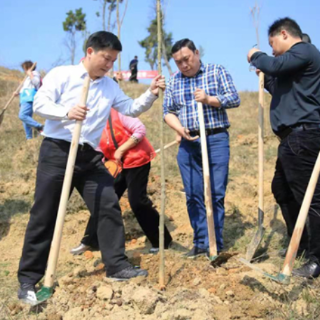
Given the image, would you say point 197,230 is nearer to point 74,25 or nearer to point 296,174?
point 296,174

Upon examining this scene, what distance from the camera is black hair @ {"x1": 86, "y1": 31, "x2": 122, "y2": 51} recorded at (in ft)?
10.6

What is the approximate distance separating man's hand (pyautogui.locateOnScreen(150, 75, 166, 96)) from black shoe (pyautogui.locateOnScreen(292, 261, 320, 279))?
5.71 ft

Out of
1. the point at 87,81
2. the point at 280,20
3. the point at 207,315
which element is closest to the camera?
the point at 207,315

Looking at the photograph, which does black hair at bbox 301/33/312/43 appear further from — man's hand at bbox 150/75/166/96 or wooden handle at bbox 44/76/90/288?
wooden handle at bbox 44/76/90/288

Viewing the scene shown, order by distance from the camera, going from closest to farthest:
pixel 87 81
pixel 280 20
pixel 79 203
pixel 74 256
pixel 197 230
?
1. pixel 87 81
2. pixel 280 20
3. pixel 197 230
4. pixel 74 256
5. pixel 79 203

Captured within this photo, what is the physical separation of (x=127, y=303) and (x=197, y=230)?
4.37 feet

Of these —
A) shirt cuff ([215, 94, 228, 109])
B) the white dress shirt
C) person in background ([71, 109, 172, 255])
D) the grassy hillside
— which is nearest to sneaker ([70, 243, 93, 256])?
the grassy hillside

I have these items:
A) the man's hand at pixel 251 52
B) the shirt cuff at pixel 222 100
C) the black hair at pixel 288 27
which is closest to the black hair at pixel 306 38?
the black hair at pixel 288 27

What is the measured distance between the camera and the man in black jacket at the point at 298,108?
10.6ft

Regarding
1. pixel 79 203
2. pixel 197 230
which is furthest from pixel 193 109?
pixel 79 203

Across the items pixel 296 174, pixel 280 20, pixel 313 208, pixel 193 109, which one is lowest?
pixel 313 208

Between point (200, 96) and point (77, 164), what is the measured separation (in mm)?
1227

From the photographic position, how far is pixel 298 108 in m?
3.32

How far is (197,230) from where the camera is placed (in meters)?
4.14
